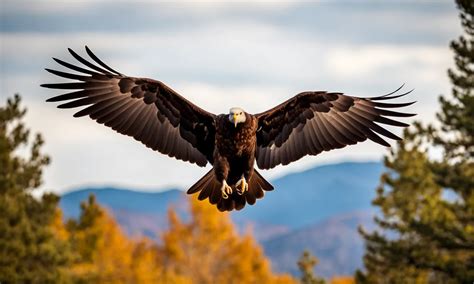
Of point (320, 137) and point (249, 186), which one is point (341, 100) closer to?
point (320, 137)

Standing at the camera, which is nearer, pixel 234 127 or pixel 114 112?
pixel 234 127

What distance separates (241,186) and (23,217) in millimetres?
19281

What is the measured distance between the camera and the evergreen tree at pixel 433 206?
85.1 feet

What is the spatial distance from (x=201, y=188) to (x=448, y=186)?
12.1 metres

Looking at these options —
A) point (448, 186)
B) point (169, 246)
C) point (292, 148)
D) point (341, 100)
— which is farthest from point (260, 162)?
point (169, 246)

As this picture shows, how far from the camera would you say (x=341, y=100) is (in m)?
16.3

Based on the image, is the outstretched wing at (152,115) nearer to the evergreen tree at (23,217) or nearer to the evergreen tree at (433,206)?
the evergreen tree at (433,206)

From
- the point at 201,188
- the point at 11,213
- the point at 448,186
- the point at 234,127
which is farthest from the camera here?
the point at 11,213

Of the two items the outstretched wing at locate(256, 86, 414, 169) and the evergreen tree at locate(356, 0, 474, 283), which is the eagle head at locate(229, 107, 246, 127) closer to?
the outstretched wing at locate(256, 86, 414, 169)

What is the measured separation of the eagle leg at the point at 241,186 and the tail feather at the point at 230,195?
0.42ft

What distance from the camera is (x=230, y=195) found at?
15.1m

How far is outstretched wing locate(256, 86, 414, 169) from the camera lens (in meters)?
15.9

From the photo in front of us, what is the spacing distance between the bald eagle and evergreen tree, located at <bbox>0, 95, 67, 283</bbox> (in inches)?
685

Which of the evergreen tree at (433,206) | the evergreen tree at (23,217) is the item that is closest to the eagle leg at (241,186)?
the evergreen tree at (433,206)
